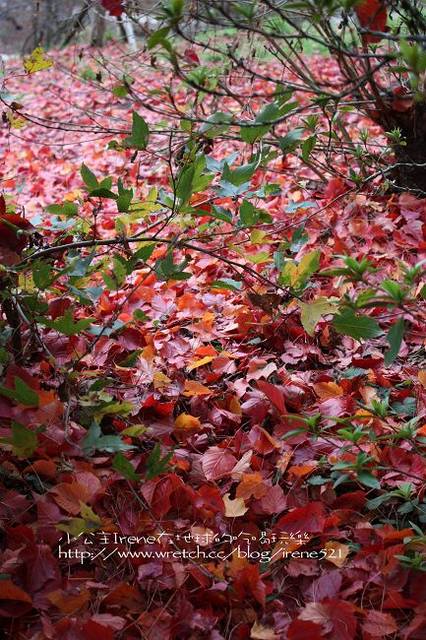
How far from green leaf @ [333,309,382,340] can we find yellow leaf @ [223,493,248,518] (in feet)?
1.56

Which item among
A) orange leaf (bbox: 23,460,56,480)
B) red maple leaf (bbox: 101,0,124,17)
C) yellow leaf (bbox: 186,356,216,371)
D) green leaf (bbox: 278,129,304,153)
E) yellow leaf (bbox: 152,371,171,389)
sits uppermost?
red maple leaf (bbox: 101,0,124,17)

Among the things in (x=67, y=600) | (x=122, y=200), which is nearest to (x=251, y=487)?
(x=67, y=600)

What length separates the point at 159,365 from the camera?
72.2 inches

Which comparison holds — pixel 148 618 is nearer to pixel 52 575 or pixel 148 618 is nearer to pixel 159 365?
pixel 52 575

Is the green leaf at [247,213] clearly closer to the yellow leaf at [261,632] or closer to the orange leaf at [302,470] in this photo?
the orange leaf at [302,470]

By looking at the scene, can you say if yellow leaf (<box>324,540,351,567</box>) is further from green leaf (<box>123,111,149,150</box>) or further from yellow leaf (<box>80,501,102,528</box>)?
green leaf (<box>123,111,149,150</box>)

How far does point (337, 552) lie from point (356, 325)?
1.62 ft

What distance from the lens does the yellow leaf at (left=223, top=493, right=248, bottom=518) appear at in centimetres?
135

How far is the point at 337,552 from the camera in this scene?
128 cm

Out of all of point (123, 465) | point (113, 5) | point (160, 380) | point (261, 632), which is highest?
point (113, 5)

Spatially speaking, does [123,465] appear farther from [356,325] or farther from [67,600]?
[356,325]

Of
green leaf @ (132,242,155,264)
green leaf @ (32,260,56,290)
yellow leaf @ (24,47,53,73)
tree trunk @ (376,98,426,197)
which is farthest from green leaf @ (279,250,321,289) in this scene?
tree trunk @ (376,98,426,197)

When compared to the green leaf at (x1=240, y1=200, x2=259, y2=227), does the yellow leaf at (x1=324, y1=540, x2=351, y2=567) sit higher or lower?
lower

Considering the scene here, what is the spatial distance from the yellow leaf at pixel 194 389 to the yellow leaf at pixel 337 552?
0.54m
